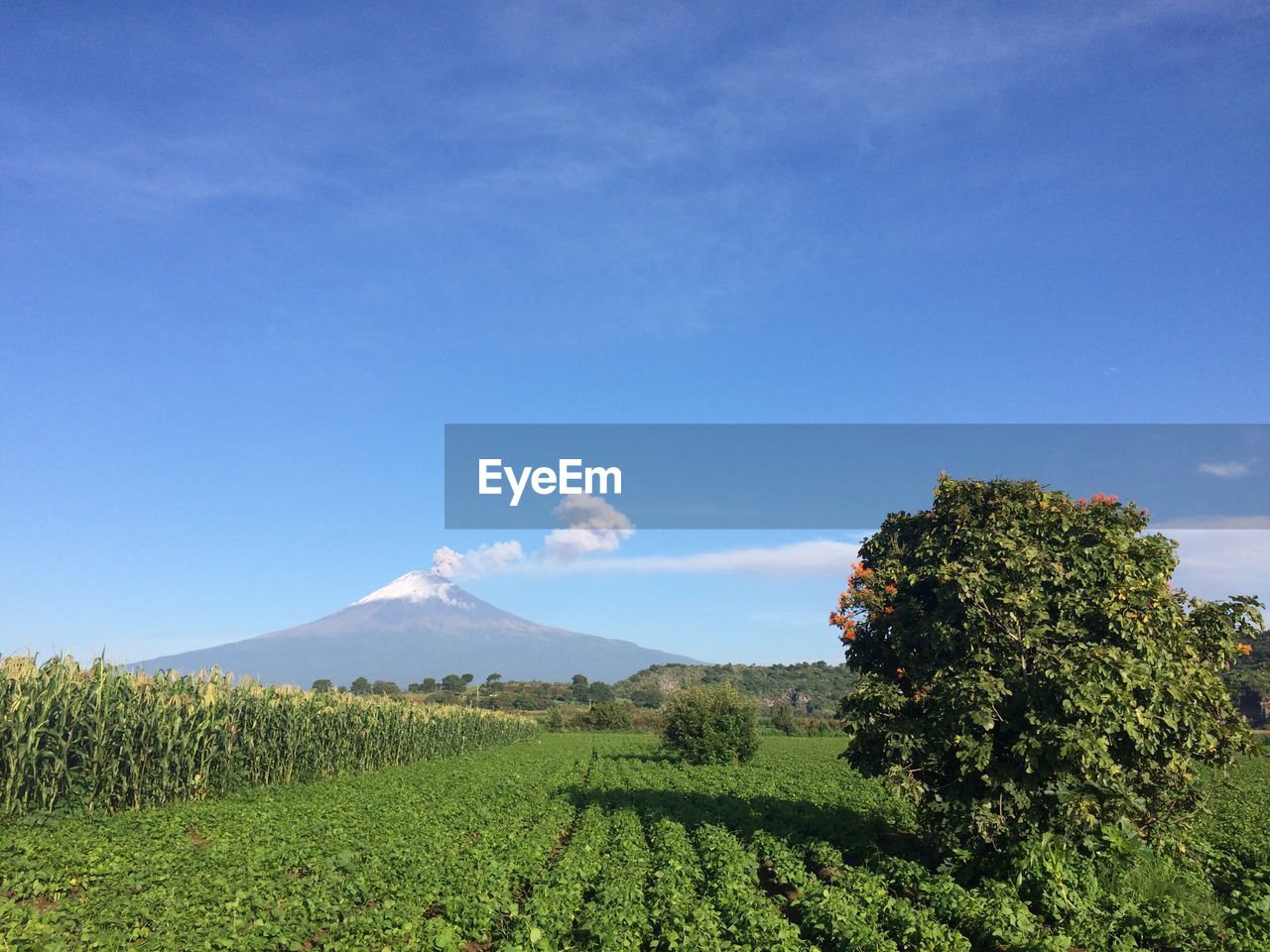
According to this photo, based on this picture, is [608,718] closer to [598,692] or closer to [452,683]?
[598,692]

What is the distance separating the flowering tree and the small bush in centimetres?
2707

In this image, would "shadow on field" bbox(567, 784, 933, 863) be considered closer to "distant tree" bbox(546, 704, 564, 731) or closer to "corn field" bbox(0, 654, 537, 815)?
"corn field" bbox(0, 654, 537, 815)

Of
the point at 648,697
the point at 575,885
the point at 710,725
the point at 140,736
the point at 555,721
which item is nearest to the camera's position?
the point at 575,885

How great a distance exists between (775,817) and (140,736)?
1733 centimetres

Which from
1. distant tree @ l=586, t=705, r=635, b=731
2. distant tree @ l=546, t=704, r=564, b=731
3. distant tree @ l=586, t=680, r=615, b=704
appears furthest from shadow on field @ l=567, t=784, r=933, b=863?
distant tree @ l=586, t=680, r=615, b=704

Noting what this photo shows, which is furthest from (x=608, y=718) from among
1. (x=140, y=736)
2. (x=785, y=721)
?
(x=140, y=736)

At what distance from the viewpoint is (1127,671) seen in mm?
12008

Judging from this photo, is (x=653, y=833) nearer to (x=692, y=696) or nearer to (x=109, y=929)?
(x=109, y=929)

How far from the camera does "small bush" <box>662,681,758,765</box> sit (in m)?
40.5

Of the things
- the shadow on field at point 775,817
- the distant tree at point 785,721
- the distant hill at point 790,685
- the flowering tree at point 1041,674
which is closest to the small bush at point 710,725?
the shadow on field at point 775,817

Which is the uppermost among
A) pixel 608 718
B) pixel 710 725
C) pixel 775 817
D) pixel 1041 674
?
pixel 1041 674

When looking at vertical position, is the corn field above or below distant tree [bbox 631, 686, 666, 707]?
above

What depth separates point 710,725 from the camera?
134 ft

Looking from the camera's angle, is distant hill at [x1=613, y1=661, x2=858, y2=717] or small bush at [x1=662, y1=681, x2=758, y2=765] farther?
distant hill at [x1=613, y1=661, x2=858, y2=717]
